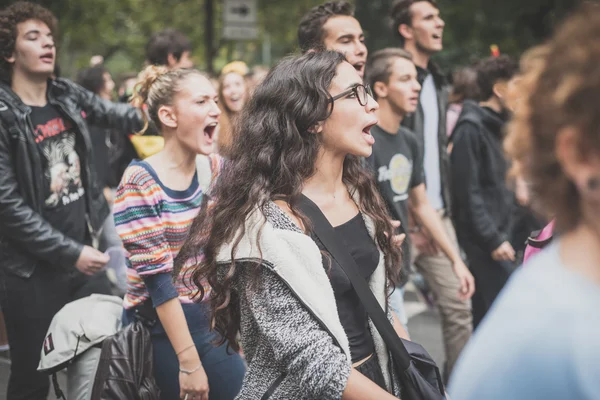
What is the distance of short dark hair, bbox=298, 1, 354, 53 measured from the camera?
5133 millimetres

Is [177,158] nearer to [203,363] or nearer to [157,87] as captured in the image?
[157,87]

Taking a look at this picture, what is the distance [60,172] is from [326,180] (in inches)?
80.5

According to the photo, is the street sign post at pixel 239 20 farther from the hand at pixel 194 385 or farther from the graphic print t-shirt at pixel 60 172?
the hand at pixel 194 385

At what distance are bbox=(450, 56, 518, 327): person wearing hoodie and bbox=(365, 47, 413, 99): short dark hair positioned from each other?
792 mm

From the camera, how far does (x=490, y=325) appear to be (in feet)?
4.60

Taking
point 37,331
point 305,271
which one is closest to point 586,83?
point 305,271

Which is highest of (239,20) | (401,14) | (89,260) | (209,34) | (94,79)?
(239,20)

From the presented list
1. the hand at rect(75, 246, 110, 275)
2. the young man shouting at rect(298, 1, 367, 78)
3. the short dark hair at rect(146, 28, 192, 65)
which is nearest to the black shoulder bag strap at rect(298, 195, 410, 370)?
the hand at rect(75, 246, 110, 275)

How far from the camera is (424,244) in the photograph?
553cm

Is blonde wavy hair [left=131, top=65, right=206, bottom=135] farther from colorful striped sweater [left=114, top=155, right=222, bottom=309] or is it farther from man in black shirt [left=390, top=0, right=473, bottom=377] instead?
man in black shirt [left=390, top=0, right=473, bottom=377]

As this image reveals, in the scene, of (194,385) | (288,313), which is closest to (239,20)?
(194,385)

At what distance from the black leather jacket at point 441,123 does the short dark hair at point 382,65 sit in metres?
0.46

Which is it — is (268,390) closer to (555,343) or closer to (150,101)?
(555,343)

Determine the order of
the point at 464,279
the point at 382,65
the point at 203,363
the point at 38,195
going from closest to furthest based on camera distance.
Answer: the point at 203,363 → the point at 38,195 → the point at 464,279 → the point at 382,65
